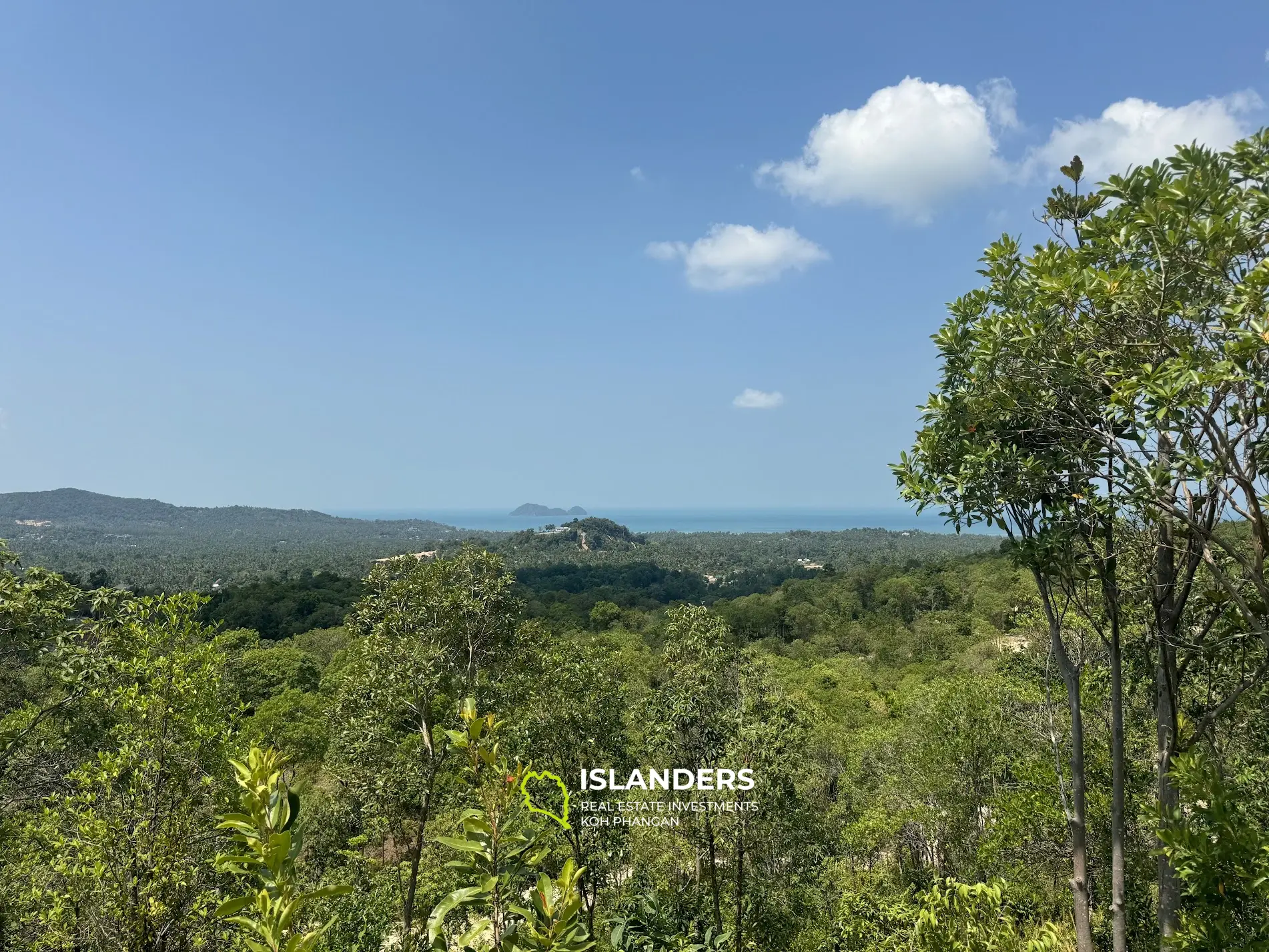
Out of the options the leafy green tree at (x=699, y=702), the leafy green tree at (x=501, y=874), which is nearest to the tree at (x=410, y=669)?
the leafy green tree at (x=699, y=702)

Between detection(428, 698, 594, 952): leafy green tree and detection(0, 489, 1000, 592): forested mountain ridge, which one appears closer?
detection(428, 698, 594, 952): leafy green tree

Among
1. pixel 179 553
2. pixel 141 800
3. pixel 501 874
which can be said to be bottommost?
pixel 179 553

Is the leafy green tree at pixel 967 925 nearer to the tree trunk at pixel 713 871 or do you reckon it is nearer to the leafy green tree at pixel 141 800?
the tree trunk at pixel 713 871

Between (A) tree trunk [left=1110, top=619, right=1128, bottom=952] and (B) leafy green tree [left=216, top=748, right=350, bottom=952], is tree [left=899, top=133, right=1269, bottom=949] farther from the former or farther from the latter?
(B) leafy green tree [left=216, top=748, right=350, bottom=952]

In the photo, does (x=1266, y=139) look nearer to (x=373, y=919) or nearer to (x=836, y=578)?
(x=373, y=919)

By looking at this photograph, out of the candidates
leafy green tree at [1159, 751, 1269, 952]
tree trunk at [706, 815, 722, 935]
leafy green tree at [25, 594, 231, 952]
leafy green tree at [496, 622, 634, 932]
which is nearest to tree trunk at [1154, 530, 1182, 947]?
leafy green tree at [1159, 751, 1269, 952]

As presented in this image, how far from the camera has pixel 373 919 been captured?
10.6 metres

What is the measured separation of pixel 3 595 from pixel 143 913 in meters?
3.89

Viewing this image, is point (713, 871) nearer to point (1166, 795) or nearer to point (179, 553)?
point (1166, 795)

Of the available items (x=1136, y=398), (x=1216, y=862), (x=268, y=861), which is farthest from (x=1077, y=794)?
(x=268, y=861)

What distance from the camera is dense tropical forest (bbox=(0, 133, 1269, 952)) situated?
137 inches

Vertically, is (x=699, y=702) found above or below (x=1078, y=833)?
below

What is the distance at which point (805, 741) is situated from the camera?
10523mm

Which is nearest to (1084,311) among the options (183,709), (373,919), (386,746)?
(183,709)
